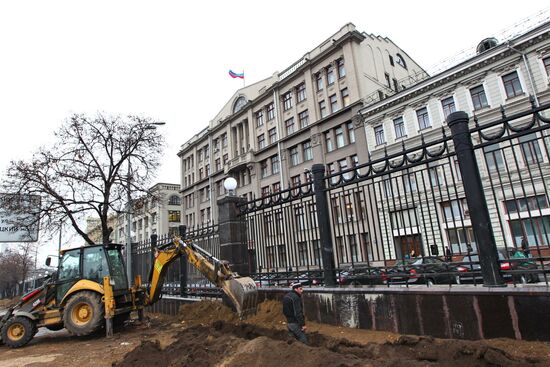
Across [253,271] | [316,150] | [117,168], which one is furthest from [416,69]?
[253,271]

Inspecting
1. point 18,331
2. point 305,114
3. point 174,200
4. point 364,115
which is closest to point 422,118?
point 364,115

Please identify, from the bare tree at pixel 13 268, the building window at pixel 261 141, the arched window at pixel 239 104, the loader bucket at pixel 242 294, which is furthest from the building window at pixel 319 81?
the bare tree at pixel 13 268

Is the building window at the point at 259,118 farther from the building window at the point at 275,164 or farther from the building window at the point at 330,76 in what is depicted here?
the building window at the point at 330,76

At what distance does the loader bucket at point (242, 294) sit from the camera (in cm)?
746

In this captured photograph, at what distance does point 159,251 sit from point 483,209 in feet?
28.4

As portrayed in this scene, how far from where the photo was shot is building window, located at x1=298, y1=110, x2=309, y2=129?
118 ft

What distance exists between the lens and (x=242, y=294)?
744cm

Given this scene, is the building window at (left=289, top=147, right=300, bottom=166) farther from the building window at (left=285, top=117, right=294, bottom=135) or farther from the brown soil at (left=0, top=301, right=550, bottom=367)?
the brown soil at (left=0, top=301, right=550, bottom=367)

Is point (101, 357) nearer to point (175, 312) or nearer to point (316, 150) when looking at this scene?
point (175, 312)

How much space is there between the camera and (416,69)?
41.8 m

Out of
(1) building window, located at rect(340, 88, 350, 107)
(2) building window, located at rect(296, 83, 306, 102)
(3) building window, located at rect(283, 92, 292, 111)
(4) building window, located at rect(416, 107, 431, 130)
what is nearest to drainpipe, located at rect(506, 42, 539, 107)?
(4) building window, located at rect(416, 107, 431, 130)

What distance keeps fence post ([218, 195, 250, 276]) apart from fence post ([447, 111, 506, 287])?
582 centimetres

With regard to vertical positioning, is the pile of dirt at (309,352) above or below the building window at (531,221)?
below

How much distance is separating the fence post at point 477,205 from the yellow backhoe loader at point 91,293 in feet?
15.6
